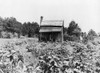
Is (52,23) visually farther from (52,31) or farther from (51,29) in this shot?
(52,31)

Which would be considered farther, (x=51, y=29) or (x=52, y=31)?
(x=51, y=29)

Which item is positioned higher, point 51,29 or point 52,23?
point 52,23

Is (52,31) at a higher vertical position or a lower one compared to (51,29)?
lower

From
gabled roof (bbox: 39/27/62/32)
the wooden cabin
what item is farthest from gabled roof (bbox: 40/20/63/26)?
gabled roof (bbox: 39/27/62/32)

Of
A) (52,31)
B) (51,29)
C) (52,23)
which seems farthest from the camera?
(52,23)

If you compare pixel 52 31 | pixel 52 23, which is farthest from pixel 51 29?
pixel 52 23

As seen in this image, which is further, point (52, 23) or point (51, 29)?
point (52, 23)

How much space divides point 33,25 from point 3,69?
62180 mm

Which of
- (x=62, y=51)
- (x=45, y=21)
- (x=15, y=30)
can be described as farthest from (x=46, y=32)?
(x=15, y=30)

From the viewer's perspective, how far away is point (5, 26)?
6184 cm

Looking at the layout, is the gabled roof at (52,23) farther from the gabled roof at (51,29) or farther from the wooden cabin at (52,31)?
the gabled roof at (51,29)

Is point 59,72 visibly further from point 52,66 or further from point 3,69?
point 3,69

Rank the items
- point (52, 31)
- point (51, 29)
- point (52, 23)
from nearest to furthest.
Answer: point (52, 31) → point (51, 29) → point (52, 23)

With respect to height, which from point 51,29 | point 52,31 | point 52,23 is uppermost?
point 52,23
